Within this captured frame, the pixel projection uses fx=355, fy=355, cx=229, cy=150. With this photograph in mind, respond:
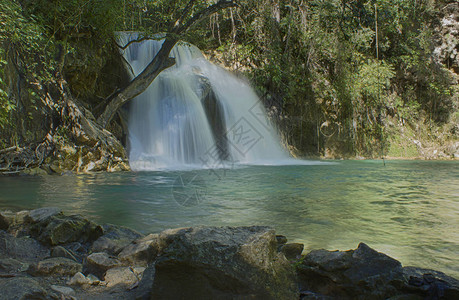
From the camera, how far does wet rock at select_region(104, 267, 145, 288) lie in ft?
7.59

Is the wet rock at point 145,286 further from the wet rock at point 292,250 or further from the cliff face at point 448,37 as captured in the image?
the cliff face at point 448,37

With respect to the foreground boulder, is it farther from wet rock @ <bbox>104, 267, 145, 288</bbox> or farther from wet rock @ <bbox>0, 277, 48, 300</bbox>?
wet rock @ <bbox>0, 277, 48, 300</bbox>

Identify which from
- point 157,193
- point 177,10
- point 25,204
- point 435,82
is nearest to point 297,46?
point 177,10

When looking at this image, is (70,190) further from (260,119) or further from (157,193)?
(260,119)

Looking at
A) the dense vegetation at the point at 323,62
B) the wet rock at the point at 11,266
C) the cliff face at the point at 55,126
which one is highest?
the dense vegetation at the point at 323,62

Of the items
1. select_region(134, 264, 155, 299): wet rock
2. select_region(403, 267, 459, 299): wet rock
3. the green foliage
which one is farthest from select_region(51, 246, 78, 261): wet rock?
the green foliage

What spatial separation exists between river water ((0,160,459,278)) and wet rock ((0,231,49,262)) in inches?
42.5

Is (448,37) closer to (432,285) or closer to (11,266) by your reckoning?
(432,285)

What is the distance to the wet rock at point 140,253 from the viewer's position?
271cm

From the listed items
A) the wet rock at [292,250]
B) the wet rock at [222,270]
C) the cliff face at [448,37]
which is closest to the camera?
the wet rock at [222,270]

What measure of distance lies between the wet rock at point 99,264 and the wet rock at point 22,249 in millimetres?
590

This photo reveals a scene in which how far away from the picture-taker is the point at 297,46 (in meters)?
16.8

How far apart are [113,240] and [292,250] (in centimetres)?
156

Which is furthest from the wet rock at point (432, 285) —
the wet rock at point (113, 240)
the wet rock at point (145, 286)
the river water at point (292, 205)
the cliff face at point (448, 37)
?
the cliff face at point (448, 37)
